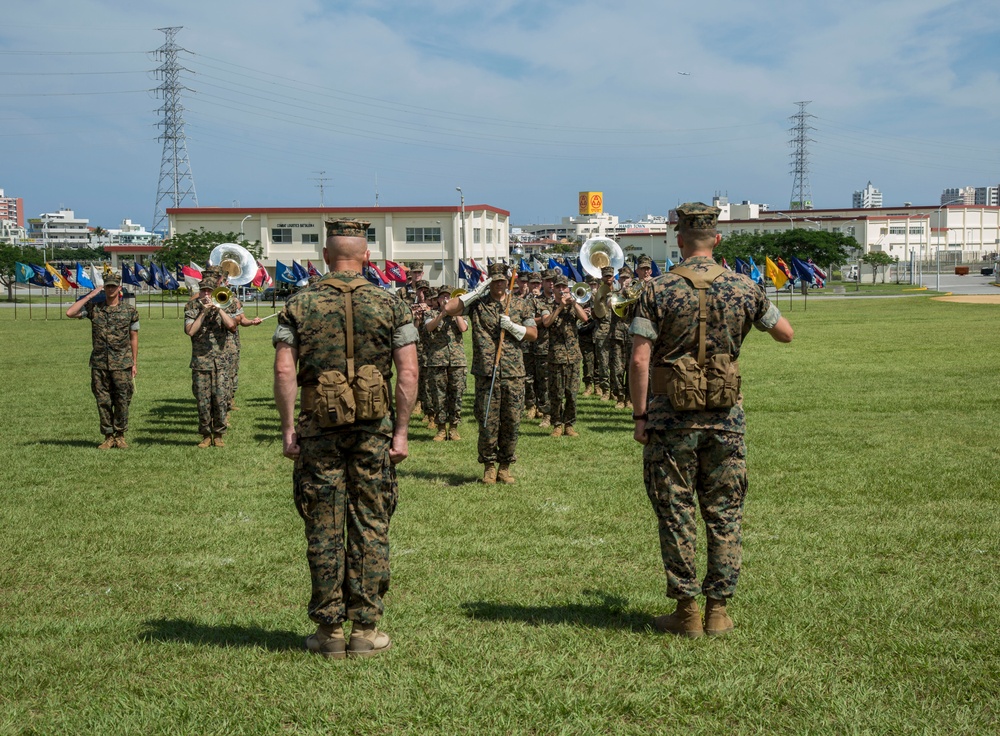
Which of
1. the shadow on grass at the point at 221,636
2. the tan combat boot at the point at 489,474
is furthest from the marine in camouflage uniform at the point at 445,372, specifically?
the shadow on grass at the point at 221,636

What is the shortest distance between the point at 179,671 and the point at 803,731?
3.14 m

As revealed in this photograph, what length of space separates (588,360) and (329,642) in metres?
13.1

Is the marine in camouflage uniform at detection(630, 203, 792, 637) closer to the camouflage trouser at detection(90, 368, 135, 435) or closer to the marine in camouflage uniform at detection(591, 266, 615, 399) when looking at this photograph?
the camouflage trouser at detection(90, 368, 135, 435)

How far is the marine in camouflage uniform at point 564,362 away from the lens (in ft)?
42.6

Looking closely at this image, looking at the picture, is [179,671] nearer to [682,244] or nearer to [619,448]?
[682,244]

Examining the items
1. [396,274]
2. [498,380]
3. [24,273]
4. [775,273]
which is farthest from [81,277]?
[498,380]

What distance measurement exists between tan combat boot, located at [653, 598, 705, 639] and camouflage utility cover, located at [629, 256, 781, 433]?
3.32 ft

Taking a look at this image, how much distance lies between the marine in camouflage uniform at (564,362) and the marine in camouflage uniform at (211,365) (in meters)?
4.31

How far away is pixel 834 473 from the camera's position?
9688 mm

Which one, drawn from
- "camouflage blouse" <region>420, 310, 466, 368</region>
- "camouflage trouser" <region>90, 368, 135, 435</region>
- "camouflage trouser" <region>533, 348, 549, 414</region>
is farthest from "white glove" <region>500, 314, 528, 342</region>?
"camouflage trouser" <region>90, 368, 135, 435</region>

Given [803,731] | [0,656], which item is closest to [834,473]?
[803,731]

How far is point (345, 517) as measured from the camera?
5.10 m

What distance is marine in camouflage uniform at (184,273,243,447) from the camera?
12250 millimetres

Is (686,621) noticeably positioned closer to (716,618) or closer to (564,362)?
(716,618)
